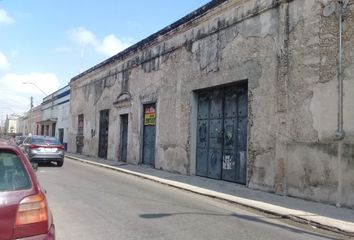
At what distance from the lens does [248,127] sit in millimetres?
15453

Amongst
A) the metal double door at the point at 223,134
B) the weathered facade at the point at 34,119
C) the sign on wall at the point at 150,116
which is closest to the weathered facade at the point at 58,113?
the weathered facade at the point at 34,119

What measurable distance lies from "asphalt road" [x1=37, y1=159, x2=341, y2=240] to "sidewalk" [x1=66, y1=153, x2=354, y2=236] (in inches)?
15.4

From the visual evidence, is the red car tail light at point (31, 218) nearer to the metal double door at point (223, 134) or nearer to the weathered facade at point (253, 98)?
the weathered facade at point (253, 98)

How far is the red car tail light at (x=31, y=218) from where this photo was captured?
406 centimetres

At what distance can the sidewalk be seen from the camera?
372 inches

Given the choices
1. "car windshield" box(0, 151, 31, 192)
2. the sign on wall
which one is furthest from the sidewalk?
"car windshield" box(0, 151, 31, 192)

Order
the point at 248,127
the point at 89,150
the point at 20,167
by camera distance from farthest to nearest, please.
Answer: the point at 89,150, the point at 248,127, the point at 20,167

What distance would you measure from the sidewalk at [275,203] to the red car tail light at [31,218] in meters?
6.21

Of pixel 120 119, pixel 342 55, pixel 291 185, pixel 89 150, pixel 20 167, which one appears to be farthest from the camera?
pixel 89 150

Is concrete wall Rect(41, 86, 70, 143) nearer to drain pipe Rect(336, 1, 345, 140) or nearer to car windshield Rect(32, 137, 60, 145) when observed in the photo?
car windshield Rect(32, 137, 60, 145)

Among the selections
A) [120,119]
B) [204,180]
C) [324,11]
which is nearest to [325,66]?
[324,11]

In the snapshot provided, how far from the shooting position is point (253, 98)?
15.2m

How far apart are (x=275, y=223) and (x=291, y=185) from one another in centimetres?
414

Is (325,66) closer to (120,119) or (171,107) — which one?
(171,107)
